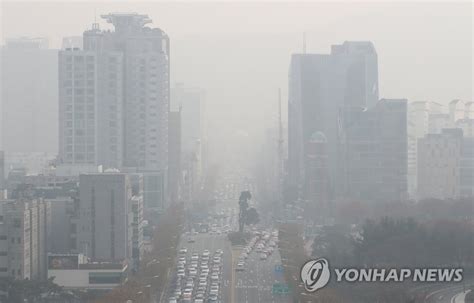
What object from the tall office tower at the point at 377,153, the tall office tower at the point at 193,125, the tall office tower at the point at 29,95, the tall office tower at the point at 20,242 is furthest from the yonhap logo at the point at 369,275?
the tall office tower at the point at 29,95

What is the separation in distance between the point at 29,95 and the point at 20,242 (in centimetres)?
2008

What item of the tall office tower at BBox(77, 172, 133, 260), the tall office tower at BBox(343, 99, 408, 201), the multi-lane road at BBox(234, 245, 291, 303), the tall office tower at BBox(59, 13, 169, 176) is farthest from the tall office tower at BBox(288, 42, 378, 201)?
the tall office tower at BBox(77, 172, 133, 260)

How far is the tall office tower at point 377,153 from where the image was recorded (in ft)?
72.1

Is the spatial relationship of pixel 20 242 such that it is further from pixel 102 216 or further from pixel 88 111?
pixel 88 111

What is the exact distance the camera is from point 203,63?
44.2 m

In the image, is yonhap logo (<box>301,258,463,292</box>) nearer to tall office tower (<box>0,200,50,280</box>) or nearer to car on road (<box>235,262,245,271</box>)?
tall office tower (<box>0,200,50,280</box>)

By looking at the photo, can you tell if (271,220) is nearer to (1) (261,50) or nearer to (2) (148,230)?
(2) (148,230)

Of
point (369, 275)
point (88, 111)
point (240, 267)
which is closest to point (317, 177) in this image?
point (88, 111)

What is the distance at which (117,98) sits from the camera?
20547 mm

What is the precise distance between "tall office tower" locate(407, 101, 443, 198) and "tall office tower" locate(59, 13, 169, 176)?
6.37m

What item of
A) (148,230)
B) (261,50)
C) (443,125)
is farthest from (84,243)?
(261,50)

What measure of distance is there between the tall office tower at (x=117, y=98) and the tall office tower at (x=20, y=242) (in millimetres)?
6986

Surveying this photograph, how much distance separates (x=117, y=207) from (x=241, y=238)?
3652 mm

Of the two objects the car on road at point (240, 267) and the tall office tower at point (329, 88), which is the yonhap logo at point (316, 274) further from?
the tall office tower at point (329, 88)
